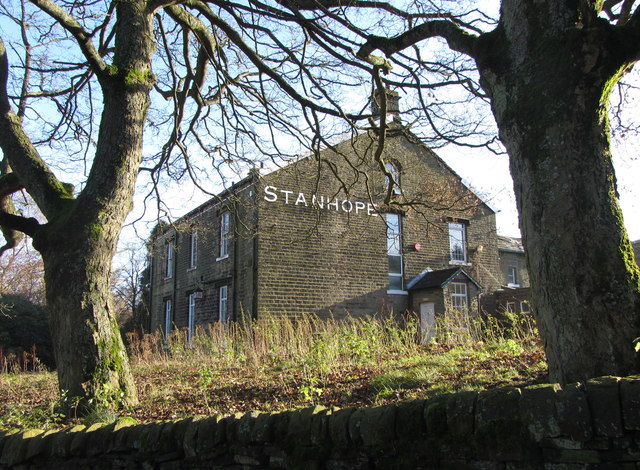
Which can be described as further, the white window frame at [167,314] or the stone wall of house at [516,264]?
the stone wall of house at [516,264]

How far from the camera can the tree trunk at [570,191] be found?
3.76 m

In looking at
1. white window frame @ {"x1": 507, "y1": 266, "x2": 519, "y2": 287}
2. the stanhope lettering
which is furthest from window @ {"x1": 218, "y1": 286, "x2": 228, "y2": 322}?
white window frame @ {"x1": 507, "y1": 266, "x2": 519, "y2": 287}

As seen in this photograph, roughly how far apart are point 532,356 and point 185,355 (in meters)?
8.35

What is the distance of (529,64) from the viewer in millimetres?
4434

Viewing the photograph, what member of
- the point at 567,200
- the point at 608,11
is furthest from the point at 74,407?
the point at 608,11

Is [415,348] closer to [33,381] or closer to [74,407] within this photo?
[74,407]

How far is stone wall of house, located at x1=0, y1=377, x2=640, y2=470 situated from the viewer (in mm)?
2768

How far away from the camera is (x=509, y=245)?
2650 centimetres

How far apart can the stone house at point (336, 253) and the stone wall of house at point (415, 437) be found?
11528 millimetres

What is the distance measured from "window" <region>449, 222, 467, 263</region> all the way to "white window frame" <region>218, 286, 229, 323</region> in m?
9.80

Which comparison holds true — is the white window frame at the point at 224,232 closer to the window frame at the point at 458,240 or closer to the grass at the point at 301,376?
the grass at the point at 301,376

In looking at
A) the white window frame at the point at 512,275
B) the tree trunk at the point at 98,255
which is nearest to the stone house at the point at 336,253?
the white window frame at the point at 512,275

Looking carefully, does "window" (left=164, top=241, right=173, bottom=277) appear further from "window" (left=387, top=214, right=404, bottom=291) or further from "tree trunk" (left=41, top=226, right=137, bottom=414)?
"tree trunk" (left=41, top=226, right=137, bottom=414)

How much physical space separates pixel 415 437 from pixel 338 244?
52.8ft
